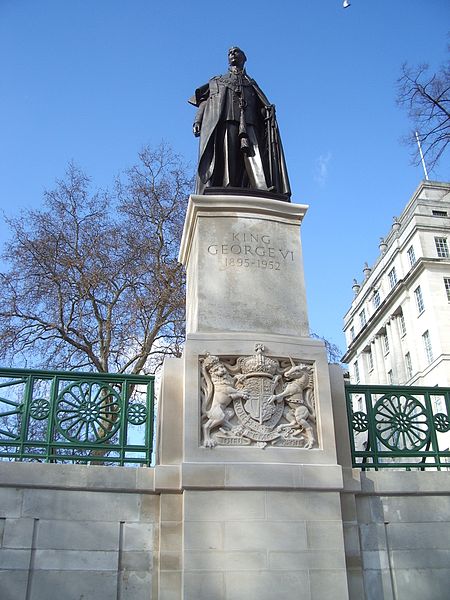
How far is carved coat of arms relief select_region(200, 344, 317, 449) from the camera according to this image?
784 cm

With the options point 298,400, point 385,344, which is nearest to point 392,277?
point 385,344

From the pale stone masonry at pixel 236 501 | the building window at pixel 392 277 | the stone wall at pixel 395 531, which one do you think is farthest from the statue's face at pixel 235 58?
the building window at pixel 392 277

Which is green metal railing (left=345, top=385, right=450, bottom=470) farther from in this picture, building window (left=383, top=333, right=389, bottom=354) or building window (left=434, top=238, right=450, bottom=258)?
building window (left=383, top=333, right=389, bottom=354)

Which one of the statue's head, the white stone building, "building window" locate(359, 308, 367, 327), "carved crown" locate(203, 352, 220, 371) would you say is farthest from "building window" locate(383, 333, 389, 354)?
"carved crown" locate(203, 352, 220, 371)

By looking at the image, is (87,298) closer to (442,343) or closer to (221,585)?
(221,585)

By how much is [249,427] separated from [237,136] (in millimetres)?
5169

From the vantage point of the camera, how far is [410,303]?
55.5 metres

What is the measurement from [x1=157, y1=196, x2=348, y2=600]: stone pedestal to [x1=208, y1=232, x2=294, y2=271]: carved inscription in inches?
0.7

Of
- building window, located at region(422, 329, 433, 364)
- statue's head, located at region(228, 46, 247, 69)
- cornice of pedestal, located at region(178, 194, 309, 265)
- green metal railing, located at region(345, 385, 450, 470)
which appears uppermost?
building window, located at region(422, 329, 433, 364)

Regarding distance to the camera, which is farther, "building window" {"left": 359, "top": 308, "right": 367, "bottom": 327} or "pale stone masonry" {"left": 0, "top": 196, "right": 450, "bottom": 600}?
"building window" {"left": 359, "top": 308, "right": 367, "bottom": 327}

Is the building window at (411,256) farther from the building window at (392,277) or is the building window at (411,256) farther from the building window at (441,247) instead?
the building window at (392,277)

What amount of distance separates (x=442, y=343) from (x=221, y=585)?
45.4m

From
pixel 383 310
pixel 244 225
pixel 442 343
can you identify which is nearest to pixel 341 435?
pixel 244 225

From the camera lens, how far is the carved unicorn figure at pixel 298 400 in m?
8.06
